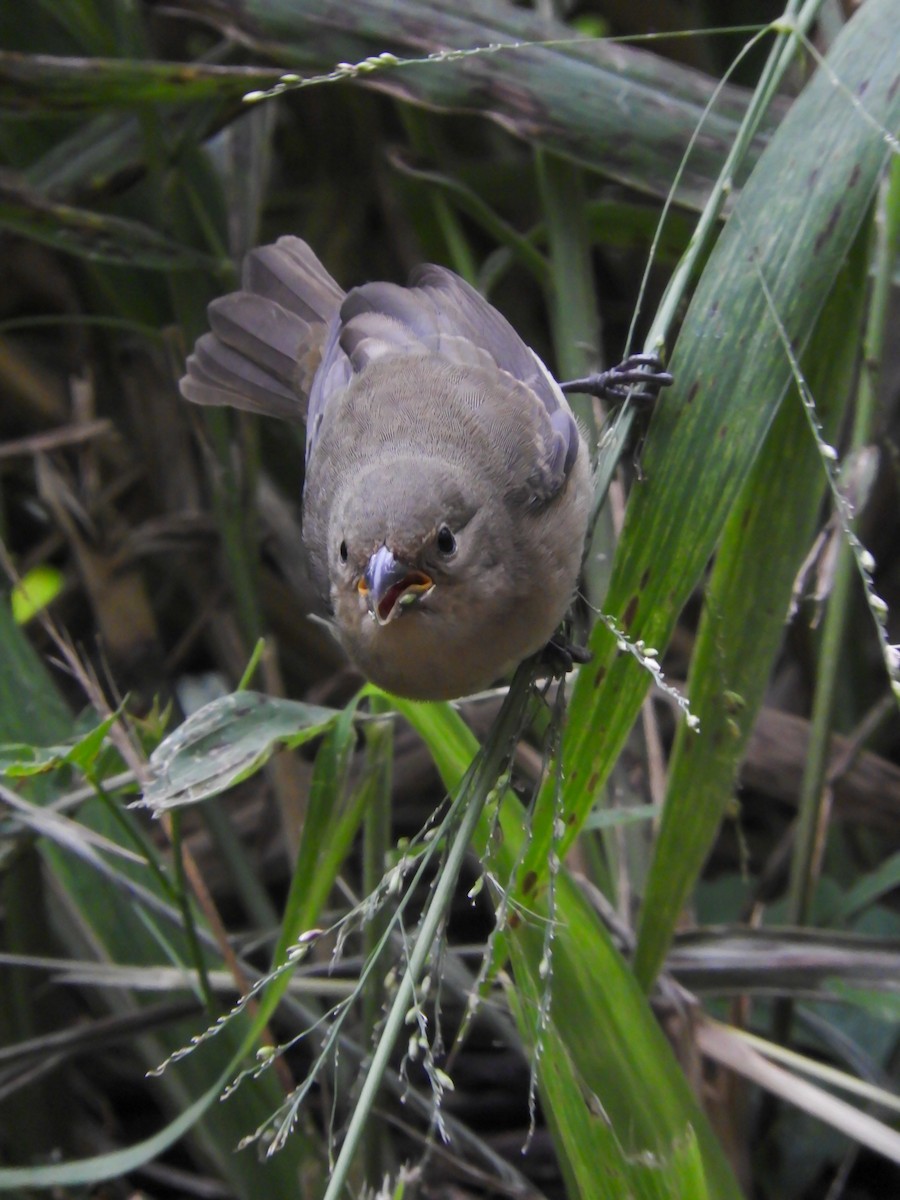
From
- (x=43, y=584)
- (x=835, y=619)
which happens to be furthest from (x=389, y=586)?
(x=43, y=584)

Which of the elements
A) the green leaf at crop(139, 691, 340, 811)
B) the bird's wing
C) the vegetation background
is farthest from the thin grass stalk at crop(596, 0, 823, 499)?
the green leaf at crop(139, 691, 340, 811)

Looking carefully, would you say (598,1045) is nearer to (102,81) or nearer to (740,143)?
(740,143)

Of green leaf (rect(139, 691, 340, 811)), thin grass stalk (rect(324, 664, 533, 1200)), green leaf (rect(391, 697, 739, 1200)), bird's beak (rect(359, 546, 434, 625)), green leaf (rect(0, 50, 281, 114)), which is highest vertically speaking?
green leaf (rect(0, 50, 281, 114))

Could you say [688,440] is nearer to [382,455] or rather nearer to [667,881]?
[382,455]

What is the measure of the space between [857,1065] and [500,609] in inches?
47.6

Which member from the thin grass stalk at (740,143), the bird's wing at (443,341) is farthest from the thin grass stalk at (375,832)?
the thin grass stalk at (740,143)

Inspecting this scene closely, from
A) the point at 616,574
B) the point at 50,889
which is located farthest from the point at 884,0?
the point at 50,889

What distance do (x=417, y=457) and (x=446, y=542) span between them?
171mm

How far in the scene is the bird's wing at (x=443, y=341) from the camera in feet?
6.86

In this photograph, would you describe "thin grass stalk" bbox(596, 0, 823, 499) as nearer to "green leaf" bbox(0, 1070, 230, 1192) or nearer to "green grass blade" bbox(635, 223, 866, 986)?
"green grass blade" bbox(635, 223, 866, 986)

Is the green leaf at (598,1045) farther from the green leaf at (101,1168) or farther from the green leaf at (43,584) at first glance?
the green leaf at (43,584)

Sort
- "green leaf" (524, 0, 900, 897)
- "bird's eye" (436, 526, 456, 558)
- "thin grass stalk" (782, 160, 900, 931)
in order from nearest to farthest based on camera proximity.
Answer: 1. "green leaf" (524, 0, 900, 897)
2. "bird's eye" (436, 526, 456, 558)
3. "thin grass stalk" (782, 160, 900, 931)

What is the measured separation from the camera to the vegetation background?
1.57m

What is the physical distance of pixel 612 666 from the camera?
1621mm
